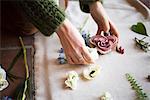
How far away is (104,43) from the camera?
2.96 feet

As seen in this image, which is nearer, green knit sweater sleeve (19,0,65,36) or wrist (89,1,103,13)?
green knit sweater sleeve (19,0,65,36)

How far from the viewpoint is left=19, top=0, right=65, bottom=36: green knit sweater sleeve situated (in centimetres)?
75

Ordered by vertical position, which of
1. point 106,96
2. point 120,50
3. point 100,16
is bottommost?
point 106,96

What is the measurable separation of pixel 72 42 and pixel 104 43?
13 cm

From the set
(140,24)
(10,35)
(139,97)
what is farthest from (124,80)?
(10,35)

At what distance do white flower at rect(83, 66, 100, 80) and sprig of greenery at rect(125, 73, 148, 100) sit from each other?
9 centimetres

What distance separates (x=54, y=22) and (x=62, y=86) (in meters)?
0.17

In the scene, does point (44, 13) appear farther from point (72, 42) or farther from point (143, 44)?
point (143, 44)

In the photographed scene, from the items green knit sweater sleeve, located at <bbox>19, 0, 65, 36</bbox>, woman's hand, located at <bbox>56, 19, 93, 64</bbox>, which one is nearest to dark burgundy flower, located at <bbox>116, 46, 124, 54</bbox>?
woman's hand, located at <bbox>56, 19, 93, 64</bbox>

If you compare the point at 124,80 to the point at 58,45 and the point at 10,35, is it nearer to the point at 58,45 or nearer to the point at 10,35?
the point at 58,45

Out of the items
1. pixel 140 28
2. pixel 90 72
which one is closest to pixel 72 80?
pixel 90 72

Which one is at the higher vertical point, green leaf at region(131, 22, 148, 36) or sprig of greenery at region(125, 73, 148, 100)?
green leaf at region(131, 22, 148, 36)

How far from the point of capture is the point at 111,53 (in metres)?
0.91

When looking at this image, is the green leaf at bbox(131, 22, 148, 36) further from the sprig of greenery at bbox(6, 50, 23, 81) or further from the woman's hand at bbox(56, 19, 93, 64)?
the sprig of greenery at bbox(6, 50, 23, 81)
